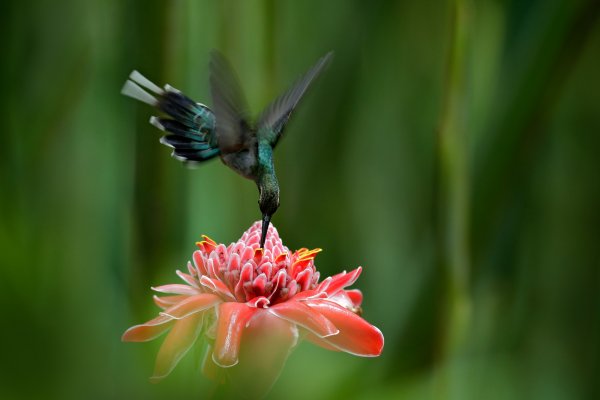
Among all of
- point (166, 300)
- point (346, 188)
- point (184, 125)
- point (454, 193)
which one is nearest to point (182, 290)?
point (166, 300)

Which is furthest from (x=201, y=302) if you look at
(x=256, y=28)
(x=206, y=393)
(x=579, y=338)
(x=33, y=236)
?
(x=579, y=338)

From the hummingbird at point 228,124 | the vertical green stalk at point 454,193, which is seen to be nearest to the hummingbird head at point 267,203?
the hummingbird at point 228,124

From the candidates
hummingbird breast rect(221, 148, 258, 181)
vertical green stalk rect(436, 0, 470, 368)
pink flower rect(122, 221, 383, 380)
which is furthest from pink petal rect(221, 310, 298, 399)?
vertical green stalk rect(436, 0, 470, 368)

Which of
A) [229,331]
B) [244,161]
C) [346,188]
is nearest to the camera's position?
[229,331]

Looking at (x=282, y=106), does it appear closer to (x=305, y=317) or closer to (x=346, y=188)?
(x=305, y=317)

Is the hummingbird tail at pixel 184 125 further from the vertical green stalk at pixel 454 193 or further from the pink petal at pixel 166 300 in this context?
the vertical green stalk at pixel 454 193

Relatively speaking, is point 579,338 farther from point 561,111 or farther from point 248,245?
point 248,245
